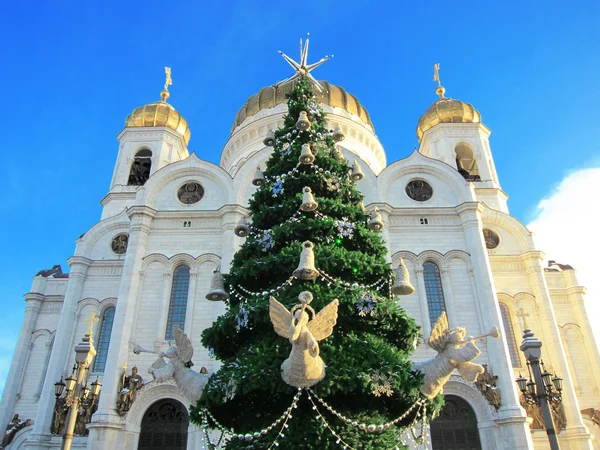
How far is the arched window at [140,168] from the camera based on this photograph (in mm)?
27484

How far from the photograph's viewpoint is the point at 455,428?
16875mm

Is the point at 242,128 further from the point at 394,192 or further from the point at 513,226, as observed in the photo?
the point at 513,226

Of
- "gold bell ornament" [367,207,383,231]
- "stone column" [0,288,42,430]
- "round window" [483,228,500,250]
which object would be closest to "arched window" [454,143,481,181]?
"round window" [483,228,500,250]

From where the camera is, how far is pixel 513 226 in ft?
74.4

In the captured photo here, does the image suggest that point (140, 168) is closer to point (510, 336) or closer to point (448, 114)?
point (448, 114)

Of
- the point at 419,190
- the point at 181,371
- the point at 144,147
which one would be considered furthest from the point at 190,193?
the point at 181,371

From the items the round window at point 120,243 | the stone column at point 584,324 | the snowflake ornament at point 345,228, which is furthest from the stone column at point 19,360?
the stone column at point 584,324

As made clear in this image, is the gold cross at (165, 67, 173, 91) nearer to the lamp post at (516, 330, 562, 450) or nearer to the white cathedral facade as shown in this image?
the white cathedral facade

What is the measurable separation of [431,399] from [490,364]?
11051 millimetres

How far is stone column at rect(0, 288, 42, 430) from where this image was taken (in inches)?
815

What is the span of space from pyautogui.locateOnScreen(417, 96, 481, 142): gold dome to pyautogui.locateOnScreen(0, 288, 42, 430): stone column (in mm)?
22219

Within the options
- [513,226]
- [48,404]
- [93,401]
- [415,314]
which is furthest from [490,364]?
[48,404]

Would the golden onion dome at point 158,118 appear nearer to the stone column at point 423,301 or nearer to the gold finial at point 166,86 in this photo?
the gold finial at point 166,86

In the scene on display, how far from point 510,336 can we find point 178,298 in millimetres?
13323
